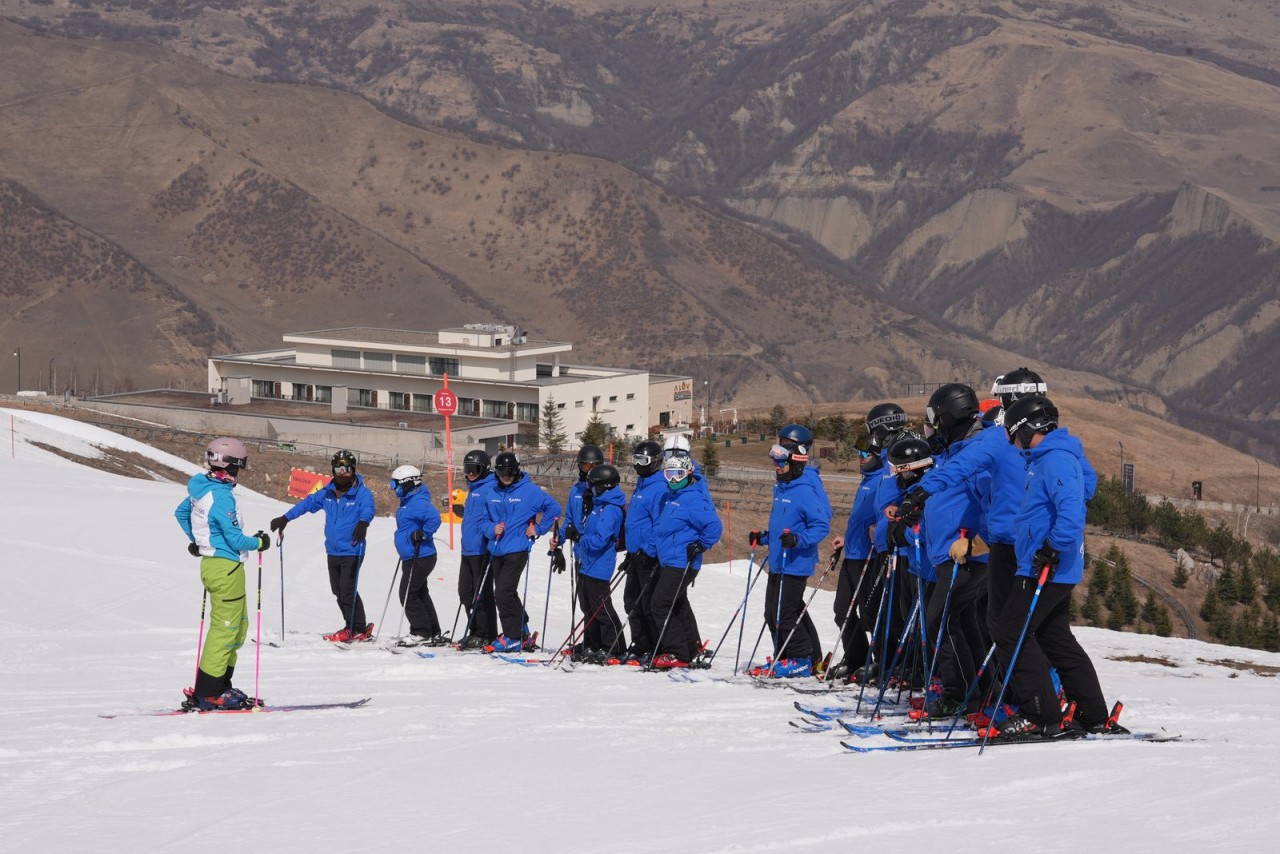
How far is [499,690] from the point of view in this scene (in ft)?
41.3

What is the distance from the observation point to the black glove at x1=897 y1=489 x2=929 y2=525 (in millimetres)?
11086

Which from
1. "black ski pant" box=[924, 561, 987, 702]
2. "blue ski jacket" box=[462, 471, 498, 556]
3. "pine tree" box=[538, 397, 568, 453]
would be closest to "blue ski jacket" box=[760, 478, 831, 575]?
"black ski pant" box=[924, 561, 987, 702]

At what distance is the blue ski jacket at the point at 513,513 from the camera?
1553 cm

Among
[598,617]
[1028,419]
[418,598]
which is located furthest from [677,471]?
[1028,419]

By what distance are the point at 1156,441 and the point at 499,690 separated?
86.4 m

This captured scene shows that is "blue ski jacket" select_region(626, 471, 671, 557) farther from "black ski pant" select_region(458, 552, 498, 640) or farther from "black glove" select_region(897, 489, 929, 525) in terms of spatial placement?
"black glove" select_region(897, 489, 929, 525)

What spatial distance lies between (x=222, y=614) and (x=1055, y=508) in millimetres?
5505

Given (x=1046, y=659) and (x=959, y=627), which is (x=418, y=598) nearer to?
(x=959, y=627)

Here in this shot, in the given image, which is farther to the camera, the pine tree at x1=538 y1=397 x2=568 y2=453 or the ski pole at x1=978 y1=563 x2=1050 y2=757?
Answer: the pine tree at x1=538 y1=397 x2=568 y2=453

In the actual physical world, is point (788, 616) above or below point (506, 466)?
below

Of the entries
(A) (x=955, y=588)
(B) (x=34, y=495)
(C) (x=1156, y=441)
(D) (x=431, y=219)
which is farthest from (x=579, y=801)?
→ (D) (x=431, y=219)

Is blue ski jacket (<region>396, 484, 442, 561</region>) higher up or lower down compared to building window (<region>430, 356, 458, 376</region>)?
lower down

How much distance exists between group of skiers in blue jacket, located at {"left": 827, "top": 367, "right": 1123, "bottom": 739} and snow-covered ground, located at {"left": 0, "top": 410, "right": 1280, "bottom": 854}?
0.58m

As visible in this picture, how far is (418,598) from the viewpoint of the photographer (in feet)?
52.5
